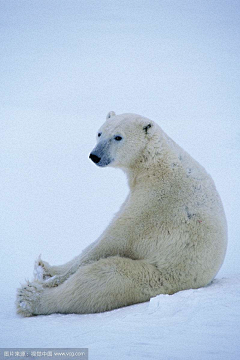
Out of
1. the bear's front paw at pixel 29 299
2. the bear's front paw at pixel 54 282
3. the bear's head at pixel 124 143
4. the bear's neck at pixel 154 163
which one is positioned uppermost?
the bear's head at pixel 124 143

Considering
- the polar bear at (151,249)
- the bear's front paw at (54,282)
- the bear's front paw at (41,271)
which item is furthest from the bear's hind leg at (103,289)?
the bear's front paw at (41,271)

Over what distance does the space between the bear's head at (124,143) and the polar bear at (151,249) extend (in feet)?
0.59

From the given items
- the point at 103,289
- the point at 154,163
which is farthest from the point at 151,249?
the point at 154,163

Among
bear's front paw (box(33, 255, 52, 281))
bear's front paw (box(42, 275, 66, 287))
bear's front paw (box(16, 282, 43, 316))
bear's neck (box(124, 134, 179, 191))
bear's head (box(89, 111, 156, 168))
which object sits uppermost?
bear's head (box(89, 111, 156, 168))

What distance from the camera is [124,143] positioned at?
4.21m

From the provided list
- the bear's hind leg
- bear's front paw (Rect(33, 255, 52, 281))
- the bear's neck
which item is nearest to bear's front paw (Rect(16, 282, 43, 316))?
the bear's hind leg

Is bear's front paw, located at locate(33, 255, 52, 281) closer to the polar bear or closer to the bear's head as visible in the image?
the polar bear

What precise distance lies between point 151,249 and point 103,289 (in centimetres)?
60

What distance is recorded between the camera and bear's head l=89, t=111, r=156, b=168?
164 inches

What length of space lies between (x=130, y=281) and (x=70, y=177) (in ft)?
34.5

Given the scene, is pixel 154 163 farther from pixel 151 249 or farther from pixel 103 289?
pixel 103 289

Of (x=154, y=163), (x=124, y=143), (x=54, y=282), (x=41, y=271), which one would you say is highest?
(x=124, y=143)

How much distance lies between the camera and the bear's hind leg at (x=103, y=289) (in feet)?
10.6

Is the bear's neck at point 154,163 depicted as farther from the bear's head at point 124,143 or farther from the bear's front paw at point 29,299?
the bear's front paw at point 29,299
